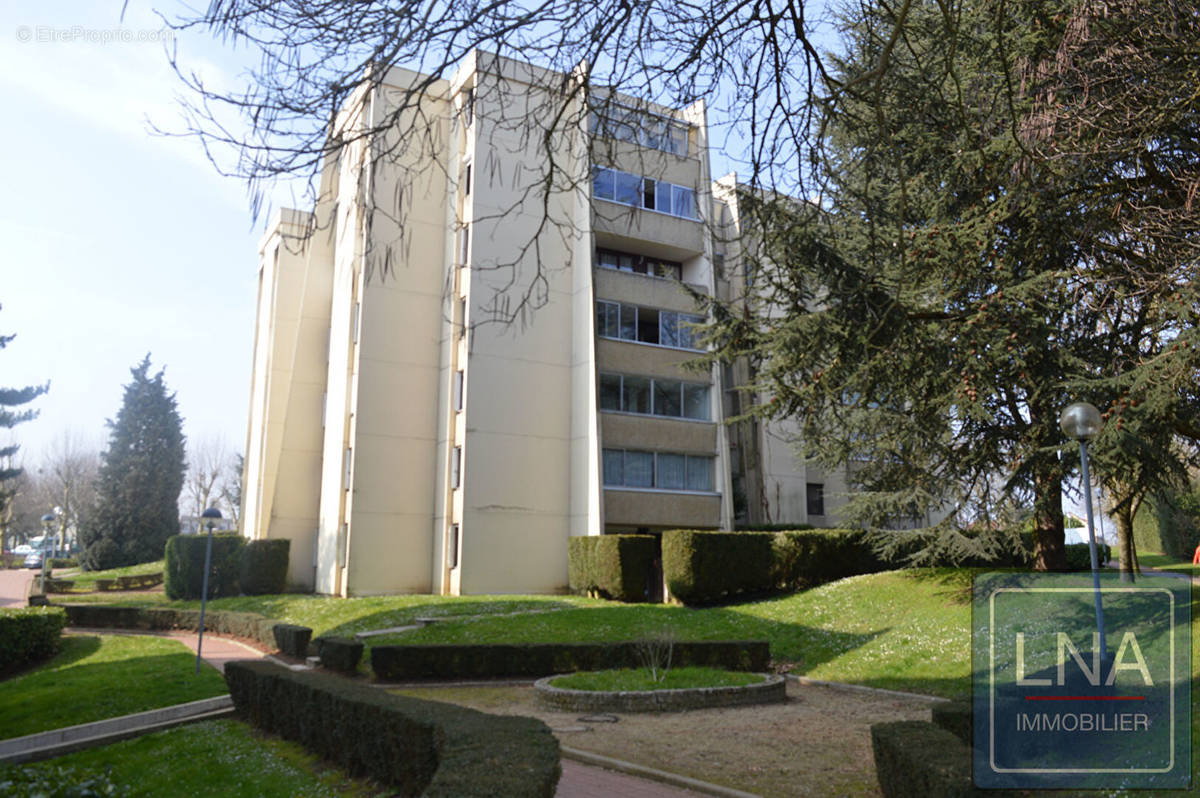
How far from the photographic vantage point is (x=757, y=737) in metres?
10.3

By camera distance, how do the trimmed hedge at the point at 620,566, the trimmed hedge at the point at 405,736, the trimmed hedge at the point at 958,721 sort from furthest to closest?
the trimmed hedge at the point at 620,566, the trimmed hedge at the point at 958,721, the trimmed hedge at the point at 405,736

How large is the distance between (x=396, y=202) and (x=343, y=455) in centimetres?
→ 2590

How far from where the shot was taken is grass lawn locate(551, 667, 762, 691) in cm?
1298

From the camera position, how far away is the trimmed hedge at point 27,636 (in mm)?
18188

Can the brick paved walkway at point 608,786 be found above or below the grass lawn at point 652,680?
below

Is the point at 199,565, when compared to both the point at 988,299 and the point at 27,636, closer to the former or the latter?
the point at 27,636

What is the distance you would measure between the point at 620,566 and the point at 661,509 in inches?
165

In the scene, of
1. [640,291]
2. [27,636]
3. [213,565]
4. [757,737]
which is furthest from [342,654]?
[213,565]

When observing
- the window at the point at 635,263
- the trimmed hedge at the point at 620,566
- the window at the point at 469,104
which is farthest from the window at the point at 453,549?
the window at the point at 469,104

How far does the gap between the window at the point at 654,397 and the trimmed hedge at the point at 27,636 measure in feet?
51.9

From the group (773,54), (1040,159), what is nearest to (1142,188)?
(1040,159)

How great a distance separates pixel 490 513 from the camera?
27.1 m

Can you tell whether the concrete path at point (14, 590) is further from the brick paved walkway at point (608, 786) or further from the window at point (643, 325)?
the brick paved walkway at point (608, 786)

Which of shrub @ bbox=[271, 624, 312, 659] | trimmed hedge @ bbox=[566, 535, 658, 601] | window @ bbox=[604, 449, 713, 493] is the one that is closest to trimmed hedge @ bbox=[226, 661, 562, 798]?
shrub @ bbox=[271, 624, 312, 659]
